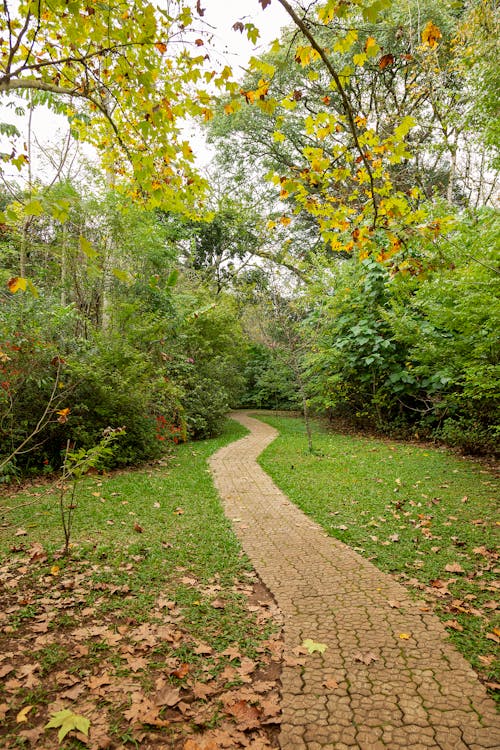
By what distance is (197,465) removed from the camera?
846 centimetres

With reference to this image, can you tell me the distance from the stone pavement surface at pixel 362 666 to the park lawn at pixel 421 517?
0.20 meters

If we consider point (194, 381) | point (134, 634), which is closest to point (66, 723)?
point (134, 634)

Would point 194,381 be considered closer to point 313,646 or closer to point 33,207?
point 313,646

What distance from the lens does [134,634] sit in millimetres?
2951

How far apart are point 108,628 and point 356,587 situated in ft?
6.64

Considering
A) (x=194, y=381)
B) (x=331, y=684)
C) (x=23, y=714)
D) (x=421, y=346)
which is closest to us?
(x=23, y=714)

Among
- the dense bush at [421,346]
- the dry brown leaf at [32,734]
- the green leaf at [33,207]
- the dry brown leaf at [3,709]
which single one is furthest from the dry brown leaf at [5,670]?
the dense bush at [421,346]

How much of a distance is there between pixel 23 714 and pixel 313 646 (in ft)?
5.66

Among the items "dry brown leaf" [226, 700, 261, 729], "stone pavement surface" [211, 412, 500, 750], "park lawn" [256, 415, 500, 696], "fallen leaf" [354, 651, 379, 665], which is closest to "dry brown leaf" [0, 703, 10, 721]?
"dry brown leaf" [226, 700, 261, 729]

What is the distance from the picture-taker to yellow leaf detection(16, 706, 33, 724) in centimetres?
217

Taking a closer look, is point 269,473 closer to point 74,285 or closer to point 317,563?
point 317,563

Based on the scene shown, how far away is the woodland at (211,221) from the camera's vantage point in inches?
138

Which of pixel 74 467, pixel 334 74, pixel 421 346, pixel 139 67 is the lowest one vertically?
pixel 74 467

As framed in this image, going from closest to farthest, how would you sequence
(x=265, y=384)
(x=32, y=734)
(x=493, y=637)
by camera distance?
(x=32, y=734)
(x=493, y=637)
(x=265, y=384)
